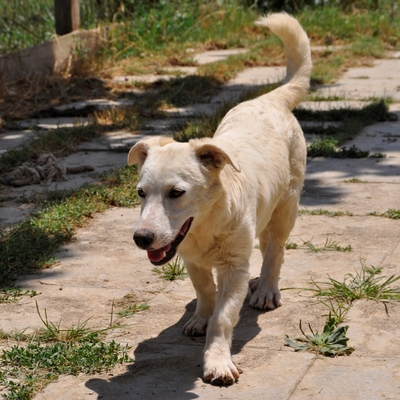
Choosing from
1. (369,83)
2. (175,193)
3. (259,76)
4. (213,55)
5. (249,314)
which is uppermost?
(175,193)

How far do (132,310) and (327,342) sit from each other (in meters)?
1.20

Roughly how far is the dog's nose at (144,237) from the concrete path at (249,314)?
659mm

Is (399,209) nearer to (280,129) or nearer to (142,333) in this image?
(280,129)

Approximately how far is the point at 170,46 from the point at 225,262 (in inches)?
388

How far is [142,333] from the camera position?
13.5 feet

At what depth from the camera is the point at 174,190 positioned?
3.60m

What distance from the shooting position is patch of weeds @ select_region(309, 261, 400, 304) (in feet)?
14.3

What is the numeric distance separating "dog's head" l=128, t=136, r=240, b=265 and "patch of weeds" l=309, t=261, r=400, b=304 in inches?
43.8

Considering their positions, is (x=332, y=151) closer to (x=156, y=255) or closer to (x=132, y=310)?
(x=132, y=310)

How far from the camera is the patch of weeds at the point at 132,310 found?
170 inches

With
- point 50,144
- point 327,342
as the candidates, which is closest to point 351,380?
point 327,342

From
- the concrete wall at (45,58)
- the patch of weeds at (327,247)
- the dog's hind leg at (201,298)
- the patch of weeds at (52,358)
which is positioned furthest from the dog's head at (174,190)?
the concrete wall at (45,58)

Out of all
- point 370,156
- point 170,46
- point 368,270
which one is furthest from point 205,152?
point 170,46

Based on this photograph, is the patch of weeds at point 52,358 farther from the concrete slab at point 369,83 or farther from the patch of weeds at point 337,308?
the concrete slab at point 369,83
